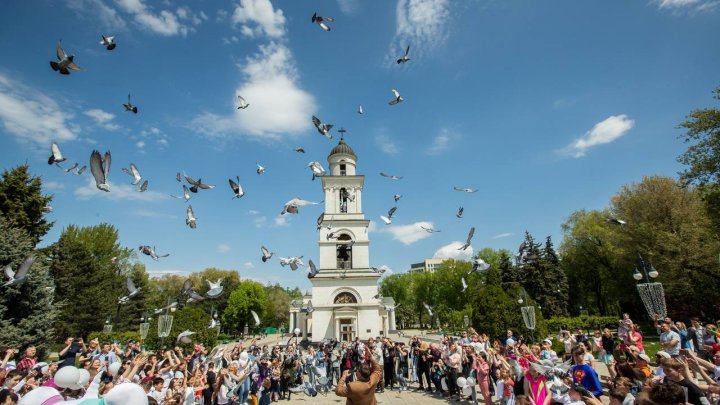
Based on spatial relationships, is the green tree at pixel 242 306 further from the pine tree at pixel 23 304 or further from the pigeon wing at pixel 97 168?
the pigeon wing at pixel 97 168

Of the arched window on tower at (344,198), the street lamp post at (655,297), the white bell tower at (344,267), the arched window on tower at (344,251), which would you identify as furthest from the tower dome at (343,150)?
the street lamp post at (655,297)

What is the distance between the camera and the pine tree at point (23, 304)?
15180 mm

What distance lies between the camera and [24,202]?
23.4m

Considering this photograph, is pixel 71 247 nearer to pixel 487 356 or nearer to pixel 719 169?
pixel 487 356

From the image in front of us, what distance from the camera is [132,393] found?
74.5 inches

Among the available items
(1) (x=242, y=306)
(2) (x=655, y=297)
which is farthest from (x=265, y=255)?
(1) (x=242, y=306)

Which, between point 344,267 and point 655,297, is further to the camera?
point 344,267

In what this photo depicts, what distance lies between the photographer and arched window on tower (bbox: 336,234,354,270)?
1291 inches

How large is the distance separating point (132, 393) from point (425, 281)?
71.7 meters

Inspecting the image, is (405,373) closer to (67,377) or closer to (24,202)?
(67,377)

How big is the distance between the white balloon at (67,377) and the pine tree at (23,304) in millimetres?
16814

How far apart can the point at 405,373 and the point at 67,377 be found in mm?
13034

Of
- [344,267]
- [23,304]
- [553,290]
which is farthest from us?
[553,290]

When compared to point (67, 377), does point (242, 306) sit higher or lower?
higher
